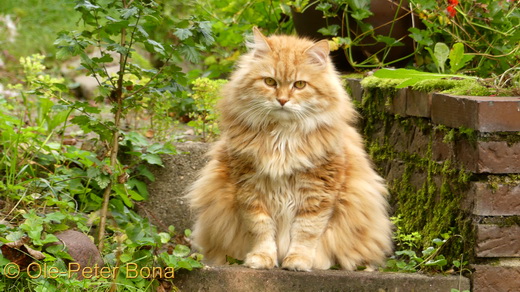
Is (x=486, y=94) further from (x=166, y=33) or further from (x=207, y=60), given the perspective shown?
(x=166, y=33)

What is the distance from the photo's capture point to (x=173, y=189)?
446 cm

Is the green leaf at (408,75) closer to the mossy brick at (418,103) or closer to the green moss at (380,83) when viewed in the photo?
the mossy brick at (418,103)

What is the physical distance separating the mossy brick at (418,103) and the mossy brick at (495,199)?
0.55 meters

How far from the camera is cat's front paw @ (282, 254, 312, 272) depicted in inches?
122

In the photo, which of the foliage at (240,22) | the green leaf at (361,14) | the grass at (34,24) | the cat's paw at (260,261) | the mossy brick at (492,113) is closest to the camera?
the mossy brick at (492,113)

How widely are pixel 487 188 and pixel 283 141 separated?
36.2 inches

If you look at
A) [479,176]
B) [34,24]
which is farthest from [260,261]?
[34,24]

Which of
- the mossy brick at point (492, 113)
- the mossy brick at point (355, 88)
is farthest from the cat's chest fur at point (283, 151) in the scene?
the mossy brick at point (355, 88)

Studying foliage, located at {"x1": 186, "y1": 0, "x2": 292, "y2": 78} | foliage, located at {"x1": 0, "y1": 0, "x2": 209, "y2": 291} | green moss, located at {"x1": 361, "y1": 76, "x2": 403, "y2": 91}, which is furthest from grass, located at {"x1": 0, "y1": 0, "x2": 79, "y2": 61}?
green moss, located at {"x1": 361, "y1": 76, "x2": 403, "y2": 91}

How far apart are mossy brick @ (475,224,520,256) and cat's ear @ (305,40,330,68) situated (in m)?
1.03

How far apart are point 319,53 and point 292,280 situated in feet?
→ 3.46

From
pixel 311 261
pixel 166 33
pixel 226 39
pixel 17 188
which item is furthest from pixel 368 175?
pixel 166 33

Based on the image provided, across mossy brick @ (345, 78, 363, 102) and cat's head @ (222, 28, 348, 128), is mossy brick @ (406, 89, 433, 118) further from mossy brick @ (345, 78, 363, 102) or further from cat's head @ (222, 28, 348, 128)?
mossy brick @ (345, 78, 363, 102)

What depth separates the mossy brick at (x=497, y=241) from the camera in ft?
Result: 9.37
